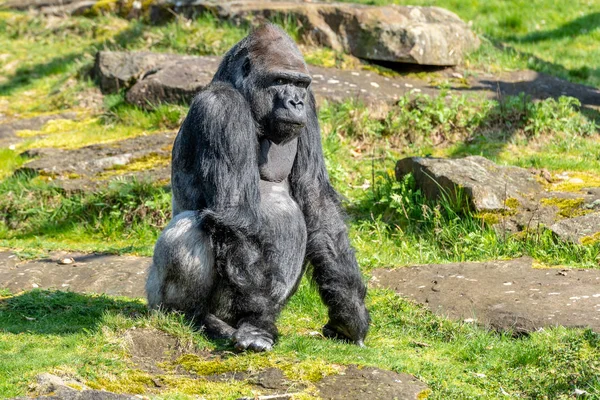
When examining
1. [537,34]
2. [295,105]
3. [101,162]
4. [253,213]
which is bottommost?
[101,162]

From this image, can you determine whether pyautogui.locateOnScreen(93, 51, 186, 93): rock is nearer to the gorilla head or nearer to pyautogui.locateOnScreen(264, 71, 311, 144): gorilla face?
the gorilla head

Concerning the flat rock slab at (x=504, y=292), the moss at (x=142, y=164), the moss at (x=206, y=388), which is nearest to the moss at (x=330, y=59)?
the moss at (x=142, y=164)

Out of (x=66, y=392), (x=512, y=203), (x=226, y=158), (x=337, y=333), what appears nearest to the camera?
(x=66, y=392)

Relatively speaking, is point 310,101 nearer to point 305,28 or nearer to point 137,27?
point 305,28

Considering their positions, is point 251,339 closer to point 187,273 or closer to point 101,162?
point 187,273

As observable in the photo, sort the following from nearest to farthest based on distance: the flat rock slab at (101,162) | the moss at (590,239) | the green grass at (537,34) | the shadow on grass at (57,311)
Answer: the shadow on grass at (57,311)
the moss at (590,239)
the flat rock slab at (101,162)
the green grass at (537,34)

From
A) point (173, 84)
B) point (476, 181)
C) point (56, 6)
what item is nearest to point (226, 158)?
point (476, 181)

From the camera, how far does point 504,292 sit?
5.89 m

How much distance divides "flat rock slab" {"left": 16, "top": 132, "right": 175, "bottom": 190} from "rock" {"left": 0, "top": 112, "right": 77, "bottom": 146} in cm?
102

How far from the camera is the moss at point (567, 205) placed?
23.3 feet

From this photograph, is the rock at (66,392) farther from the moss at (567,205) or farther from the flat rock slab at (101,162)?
the flat rock slab at (101,162)

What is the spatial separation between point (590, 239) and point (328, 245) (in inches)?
102

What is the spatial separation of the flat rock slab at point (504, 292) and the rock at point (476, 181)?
0.74m

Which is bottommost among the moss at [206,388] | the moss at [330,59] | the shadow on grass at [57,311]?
the shadow on grass at [57,311]
